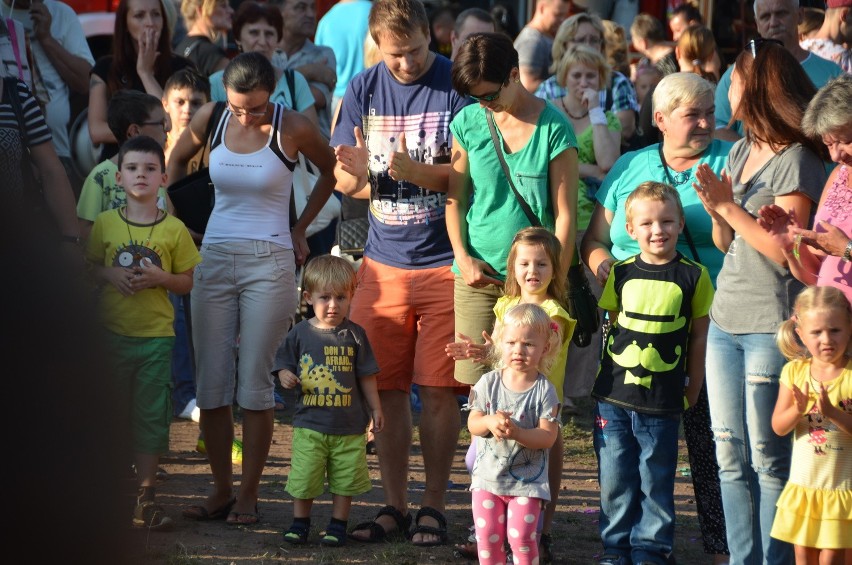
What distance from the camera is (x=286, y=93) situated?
26.0 feet

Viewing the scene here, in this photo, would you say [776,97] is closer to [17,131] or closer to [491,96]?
[491,96]

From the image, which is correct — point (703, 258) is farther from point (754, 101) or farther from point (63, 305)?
point (63, 305)

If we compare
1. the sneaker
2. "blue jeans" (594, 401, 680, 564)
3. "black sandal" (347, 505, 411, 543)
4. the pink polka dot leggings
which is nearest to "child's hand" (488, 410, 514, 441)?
the pink polka dot leggings

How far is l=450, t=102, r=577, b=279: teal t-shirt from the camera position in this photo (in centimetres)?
534

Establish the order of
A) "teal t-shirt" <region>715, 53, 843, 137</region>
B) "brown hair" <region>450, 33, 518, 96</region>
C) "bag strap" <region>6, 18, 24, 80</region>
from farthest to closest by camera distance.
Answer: "teal t-shirt" <region>715, 53, 843, 137</region>, "bag strap" <region>6, 18, 24, 80</region>, "brown hair" <region>450, 33, 518, 96</region>

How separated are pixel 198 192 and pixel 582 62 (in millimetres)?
3298

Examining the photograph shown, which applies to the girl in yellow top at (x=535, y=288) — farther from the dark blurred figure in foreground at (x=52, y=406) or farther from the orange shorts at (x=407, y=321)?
the dark blurred figure in foreground at (x=52, y=406)

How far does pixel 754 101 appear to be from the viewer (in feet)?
15.2

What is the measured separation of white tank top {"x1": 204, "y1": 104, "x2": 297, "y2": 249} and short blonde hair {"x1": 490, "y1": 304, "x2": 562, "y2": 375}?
1.31m

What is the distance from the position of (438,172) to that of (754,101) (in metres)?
1.46

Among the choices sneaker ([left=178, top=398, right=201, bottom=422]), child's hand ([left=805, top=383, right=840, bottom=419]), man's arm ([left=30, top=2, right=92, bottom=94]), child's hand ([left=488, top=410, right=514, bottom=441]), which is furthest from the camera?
man's arm ([left=30, top=2, right=92, bottom=94])

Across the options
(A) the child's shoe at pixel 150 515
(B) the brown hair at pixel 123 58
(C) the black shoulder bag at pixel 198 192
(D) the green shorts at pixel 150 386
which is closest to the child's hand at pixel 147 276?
(D) the green shorts at pixel 150 386

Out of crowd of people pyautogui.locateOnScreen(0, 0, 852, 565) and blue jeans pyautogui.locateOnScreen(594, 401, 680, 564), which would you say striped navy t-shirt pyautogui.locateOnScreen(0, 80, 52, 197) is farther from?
blue jeans pyautogui.locateOnScreen(594, 401, 680, 564)

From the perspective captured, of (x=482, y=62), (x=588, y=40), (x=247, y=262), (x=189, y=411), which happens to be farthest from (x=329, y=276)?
(x=588, y=40)
